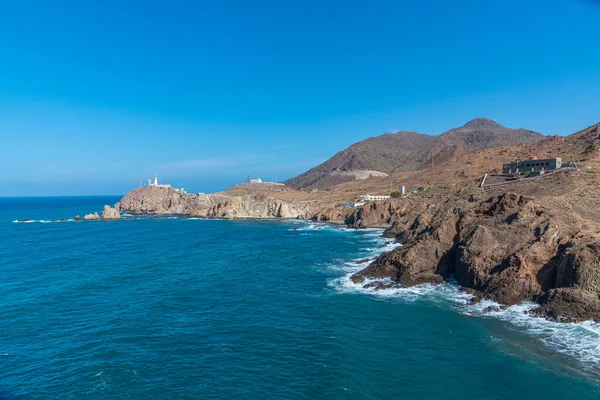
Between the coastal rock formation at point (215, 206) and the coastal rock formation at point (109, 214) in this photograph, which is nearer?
the coastal rock formation at point (109, 214)

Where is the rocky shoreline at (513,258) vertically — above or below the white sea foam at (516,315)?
above

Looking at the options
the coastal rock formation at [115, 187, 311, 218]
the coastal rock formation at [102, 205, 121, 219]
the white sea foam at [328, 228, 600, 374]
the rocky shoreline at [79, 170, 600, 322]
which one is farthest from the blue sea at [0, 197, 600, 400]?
the coastal rock formation at [102, 205, 121, 219]

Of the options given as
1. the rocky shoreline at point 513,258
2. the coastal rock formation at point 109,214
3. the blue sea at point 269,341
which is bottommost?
the blue sea at point 269,341

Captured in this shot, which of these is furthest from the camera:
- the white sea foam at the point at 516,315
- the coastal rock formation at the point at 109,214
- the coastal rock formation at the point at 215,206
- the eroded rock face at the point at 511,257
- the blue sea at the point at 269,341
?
the coastal rock formation at the point at 215,206

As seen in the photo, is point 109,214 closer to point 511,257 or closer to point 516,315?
point 511,257

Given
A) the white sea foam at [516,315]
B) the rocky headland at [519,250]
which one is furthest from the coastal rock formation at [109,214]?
the white sea foam at [516,315]

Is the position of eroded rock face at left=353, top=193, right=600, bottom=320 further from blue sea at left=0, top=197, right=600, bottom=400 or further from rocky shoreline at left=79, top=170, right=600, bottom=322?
blue sea at left=0, top=197, right=600, bottom=400

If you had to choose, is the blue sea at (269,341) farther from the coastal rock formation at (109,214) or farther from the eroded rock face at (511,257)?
the coastal rock formation at (109,214)

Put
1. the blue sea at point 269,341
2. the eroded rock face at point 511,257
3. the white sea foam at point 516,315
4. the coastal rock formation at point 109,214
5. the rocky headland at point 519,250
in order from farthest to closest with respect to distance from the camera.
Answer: the coastal rock formation at point 109,214 → the rocky headland at point 519,250 → the eroded rock face at point 511,257 → the white sea foam at point 516,315 → the blue sea at point 269,341
